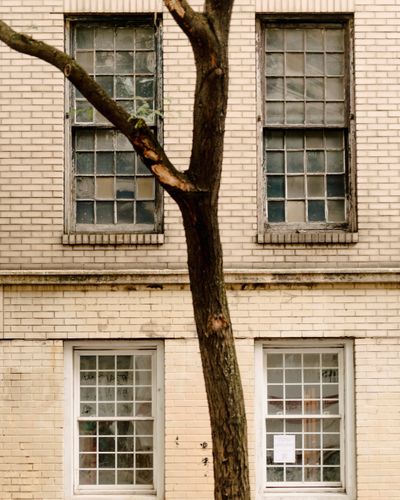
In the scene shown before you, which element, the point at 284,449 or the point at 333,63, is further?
the point at 333,63

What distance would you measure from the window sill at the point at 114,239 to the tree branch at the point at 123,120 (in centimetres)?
310

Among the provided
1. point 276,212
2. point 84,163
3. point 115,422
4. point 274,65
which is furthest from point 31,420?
point 274,65

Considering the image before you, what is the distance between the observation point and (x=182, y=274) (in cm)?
1016

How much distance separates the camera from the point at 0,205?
34.0 ft

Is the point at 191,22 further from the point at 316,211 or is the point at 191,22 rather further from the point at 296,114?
the point at 316,211

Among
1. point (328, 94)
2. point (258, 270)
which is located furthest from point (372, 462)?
point (328, 94)

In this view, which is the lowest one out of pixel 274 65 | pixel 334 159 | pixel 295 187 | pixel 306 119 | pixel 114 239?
pixel 114 239

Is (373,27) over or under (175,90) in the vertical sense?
over

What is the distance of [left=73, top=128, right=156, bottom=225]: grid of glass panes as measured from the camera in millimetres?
10617

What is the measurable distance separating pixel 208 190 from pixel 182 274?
3.10 m

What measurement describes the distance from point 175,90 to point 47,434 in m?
4.11

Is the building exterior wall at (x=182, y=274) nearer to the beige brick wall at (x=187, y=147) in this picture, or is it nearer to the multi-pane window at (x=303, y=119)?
the beige brick wall at (x=187, y=147)

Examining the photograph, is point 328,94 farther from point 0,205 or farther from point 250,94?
point 0,205

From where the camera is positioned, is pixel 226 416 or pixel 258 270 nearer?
pixel 226 416
